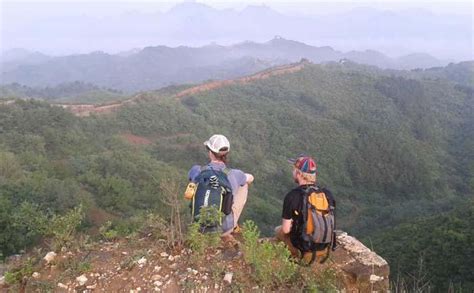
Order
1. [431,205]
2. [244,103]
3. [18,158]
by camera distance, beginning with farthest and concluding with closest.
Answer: [244,103] < [431,205] < [18,158]

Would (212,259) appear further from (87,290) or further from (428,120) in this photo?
(428,120)

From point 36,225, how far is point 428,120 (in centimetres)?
4881

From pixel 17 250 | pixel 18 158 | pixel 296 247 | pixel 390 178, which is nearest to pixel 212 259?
pixel 296 247

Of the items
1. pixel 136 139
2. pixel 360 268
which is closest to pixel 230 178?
pixel 360 268

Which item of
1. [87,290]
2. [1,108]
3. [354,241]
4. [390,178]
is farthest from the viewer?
[390,178]

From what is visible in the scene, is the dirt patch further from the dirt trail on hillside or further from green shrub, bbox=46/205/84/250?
green shrub, bbox=46/205/84/250

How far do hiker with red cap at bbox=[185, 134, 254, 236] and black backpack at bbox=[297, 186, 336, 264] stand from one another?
79 centimetres

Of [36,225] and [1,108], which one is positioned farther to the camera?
[1,108]

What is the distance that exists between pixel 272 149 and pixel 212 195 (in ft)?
103

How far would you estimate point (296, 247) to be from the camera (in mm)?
4289

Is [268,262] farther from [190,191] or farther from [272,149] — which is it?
[272,149]

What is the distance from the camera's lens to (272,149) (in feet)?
116

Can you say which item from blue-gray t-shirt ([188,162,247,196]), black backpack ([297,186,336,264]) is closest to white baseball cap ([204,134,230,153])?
blue-gray t-shirt ([188,162,247,196])

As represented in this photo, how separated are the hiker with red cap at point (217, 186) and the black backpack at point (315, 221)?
79cm
